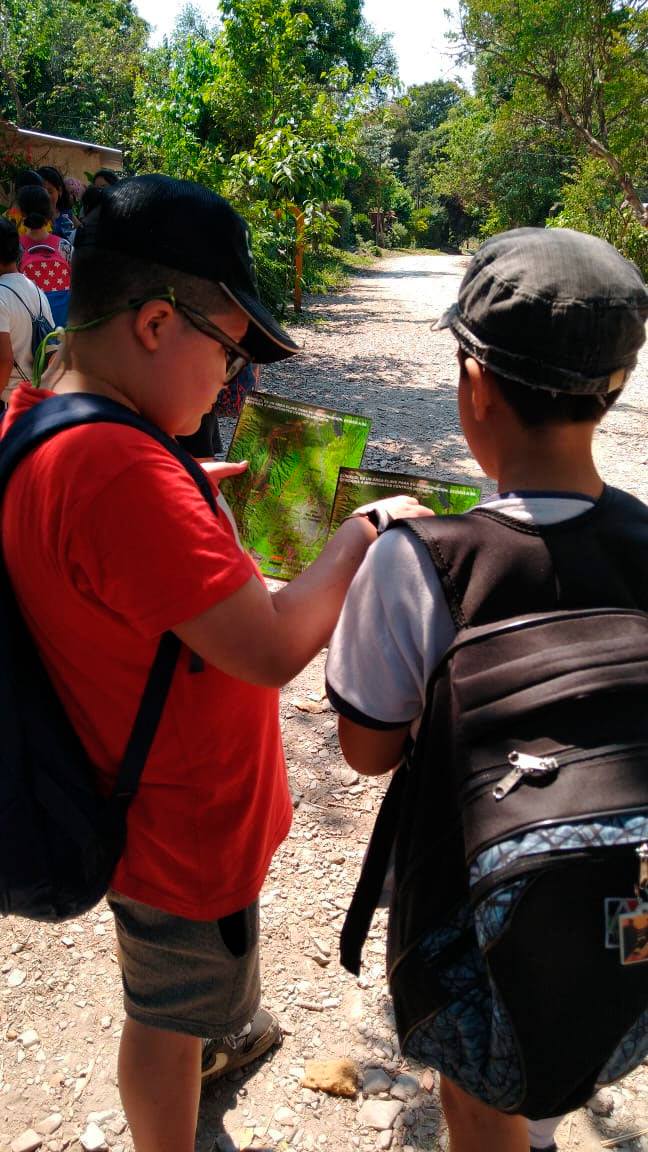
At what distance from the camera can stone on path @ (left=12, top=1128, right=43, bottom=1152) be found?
71.1 inches

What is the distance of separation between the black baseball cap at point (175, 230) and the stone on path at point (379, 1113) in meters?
1.81

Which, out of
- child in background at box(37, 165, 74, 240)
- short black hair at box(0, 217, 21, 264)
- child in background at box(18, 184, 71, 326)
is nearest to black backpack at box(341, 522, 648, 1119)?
short black hair at box(0, 217, 21, 264)

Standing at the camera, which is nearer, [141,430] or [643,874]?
[643,874]

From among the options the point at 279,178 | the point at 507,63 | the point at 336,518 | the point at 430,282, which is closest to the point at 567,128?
the point at 507,63

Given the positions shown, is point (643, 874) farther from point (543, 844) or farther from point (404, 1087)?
point (404, 1087)

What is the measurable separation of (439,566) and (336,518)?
26.7 inches

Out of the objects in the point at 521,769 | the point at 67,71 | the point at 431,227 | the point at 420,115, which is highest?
the point at 420,115

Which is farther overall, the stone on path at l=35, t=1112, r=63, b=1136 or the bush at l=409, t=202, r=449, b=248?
the bush at l=409, t=202, r=449, b=248

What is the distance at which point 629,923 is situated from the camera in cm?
94

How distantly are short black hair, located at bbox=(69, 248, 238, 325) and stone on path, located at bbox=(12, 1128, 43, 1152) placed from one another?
1780 millimetres

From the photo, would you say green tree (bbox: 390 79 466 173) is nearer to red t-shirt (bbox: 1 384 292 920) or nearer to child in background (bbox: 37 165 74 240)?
child in background (bbox: 37 165 74 240)

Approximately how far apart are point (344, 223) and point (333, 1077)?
28615mm

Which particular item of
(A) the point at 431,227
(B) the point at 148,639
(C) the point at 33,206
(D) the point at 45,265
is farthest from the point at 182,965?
(A) the point at 431,227

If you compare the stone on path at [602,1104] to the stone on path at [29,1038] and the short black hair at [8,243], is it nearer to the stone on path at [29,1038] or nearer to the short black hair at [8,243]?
the stone on path at [29,1038]
